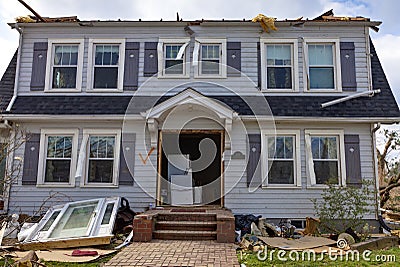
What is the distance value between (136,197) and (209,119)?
2.93 meters

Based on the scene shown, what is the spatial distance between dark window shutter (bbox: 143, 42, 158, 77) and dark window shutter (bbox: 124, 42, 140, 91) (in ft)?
0.81

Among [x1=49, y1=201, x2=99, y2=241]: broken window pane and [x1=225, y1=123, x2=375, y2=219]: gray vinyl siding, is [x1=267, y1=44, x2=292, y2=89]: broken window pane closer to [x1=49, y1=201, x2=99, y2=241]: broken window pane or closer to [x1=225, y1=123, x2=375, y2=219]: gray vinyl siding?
[x1=225, y1=123, x2=375, y2=219]: gray vinyl siding

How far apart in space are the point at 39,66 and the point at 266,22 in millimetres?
6818

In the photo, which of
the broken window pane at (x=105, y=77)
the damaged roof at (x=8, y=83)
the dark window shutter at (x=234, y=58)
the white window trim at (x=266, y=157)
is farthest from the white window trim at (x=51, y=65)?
the white window trim at (x=266, y=157)

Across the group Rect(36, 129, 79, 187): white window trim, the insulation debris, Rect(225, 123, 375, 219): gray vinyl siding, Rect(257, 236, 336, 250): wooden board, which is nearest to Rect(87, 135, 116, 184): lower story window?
Rect(36, 129, 79, 187): white window trim

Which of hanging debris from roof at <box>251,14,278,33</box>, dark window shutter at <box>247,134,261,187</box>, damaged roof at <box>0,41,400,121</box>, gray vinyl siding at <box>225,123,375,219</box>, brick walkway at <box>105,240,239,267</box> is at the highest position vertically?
hanging debris from roof at <box>251,14,278,33</box>

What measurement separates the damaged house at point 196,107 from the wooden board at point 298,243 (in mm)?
2100

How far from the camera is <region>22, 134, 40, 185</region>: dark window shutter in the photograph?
33.6 feet

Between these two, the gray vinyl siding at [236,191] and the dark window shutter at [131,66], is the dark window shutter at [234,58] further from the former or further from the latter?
the dark window shutter at [131,66]

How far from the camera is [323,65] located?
10898 millimetres

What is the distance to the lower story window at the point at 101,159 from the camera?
1034 centimetres

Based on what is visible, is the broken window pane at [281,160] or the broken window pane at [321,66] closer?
the broken window pane at [281,160]

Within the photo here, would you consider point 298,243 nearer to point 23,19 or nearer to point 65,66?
point 65,66

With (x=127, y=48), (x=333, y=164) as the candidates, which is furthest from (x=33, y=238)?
(x=333, y=164)
